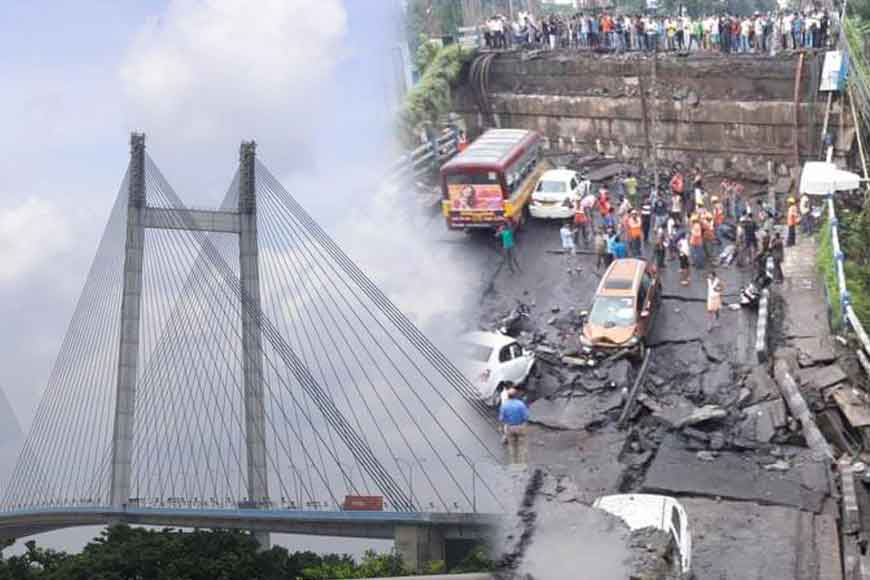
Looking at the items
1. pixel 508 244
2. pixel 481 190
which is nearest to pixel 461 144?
pixel 481 190

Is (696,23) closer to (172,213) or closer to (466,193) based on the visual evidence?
(466,193)

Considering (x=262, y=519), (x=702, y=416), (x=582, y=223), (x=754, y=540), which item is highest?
(x=582, y=223)

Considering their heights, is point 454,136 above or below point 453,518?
above

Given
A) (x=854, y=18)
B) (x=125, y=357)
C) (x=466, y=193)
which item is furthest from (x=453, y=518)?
(x=854, y=18)

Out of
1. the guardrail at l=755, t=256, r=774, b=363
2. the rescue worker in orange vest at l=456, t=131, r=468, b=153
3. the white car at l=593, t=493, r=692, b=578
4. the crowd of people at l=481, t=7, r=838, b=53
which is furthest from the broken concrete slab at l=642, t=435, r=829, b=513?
the crowd of people at l=481, t=7, r=838, b=53

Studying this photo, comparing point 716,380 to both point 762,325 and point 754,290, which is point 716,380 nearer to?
point 762,325

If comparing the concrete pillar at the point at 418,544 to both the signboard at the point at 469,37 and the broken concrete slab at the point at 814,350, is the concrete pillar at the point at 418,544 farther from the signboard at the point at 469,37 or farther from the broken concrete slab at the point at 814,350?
the signboard at the point at 469,37
